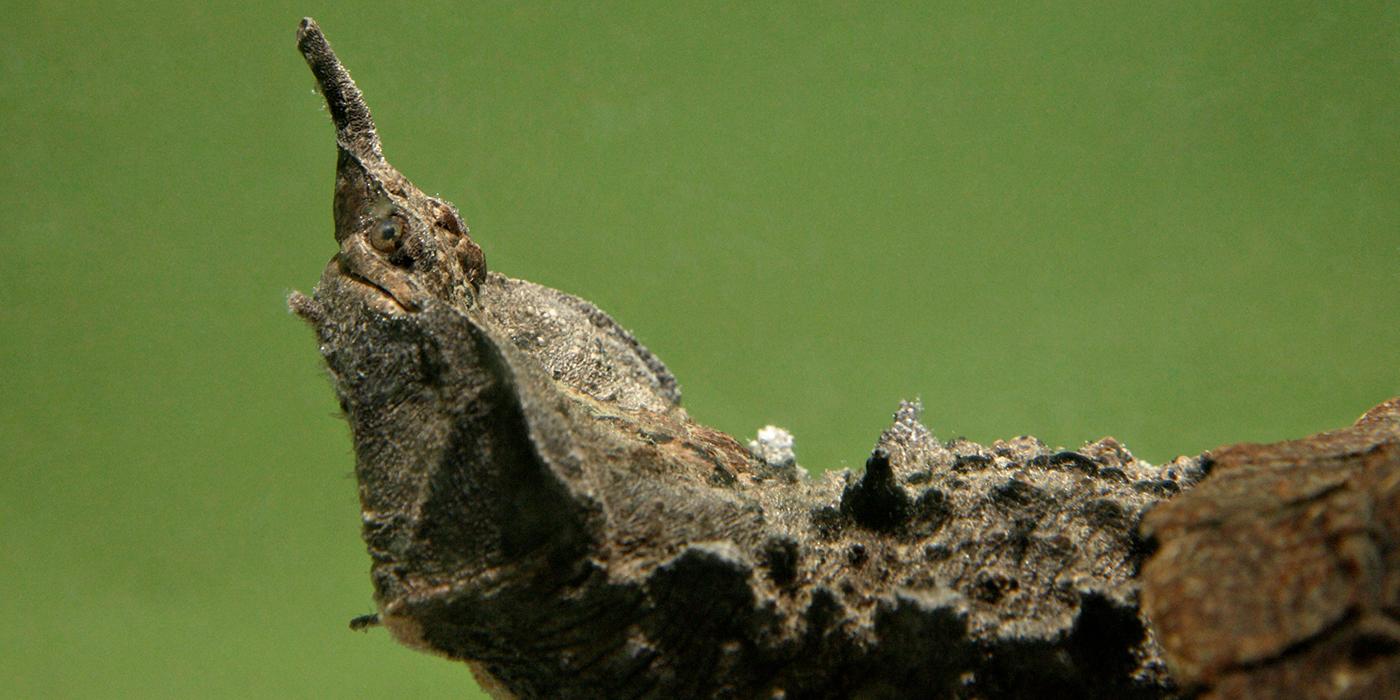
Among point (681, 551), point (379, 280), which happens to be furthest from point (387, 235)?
point (681, 551)

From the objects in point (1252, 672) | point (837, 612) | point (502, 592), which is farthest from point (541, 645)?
point (1252, 672)

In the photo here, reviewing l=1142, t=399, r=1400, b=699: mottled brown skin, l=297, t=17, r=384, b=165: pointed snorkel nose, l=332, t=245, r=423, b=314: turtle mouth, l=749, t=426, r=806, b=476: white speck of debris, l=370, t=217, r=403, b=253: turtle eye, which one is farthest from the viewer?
l=749, t=426, r=806, b=476: white speck of debris

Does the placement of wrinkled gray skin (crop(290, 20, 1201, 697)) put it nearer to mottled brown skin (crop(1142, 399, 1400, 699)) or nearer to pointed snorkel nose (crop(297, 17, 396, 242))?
pointed snorkel nose (crop(297, 17, 396, 242))

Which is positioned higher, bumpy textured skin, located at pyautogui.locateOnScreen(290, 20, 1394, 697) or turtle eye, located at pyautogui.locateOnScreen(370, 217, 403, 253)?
turtle eye, located at pyautogui.locateOnScreen(370, 217, 403, 253)

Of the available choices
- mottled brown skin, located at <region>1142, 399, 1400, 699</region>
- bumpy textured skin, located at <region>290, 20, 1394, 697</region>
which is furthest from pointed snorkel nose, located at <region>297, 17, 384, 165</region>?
mottled brown skin, located at <region>1142, 399, 1400, 699</region>

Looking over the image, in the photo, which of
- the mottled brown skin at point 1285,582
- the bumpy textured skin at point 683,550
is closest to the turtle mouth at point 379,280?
the bumpy textured skin at point 683,550

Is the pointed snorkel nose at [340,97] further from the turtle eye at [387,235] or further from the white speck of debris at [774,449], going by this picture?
the white speck of debris at [774,449]

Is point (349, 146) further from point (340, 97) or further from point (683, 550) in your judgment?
point (683, 550)

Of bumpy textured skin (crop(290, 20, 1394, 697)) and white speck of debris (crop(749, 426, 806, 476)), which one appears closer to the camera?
bumpy textured skin (crop(290, 20, 1394, 697))
